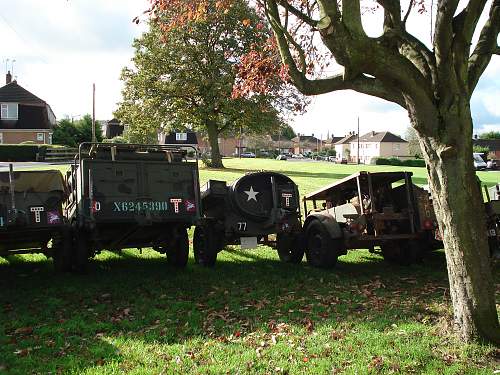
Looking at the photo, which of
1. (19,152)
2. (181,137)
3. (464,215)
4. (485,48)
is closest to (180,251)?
(464,215)

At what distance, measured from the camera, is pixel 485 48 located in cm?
611

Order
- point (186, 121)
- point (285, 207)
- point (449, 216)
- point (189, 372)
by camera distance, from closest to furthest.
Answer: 1. point (189, 372)
2. point (449, 216)
3. point (285, 207)
4. point (186, 121)

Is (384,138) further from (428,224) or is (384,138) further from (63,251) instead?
(63,251)

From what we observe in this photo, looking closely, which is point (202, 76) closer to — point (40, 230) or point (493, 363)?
point (40, 230)

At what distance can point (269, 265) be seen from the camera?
1040cm

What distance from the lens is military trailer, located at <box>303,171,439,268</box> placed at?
9445 mm

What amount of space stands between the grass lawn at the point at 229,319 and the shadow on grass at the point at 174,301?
17mm

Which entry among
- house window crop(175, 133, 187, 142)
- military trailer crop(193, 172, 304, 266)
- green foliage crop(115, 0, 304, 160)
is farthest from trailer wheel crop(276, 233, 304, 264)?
house window crop(175, 133, 187, 142)

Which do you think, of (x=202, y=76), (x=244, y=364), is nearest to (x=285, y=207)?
(x=244, y=364)

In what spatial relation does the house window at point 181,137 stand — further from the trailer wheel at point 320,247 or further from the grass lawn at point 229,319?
the trailer wheel at point 320,247

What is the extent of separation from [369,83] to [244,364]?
3141 millimetres

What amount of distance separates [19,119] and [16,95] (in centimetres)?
271

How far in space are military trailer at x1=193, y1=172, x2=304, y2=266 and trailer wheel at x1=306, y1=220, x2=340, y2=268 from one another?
26 centimetres

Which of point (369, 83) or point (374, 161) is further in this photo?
point (374, 161)
